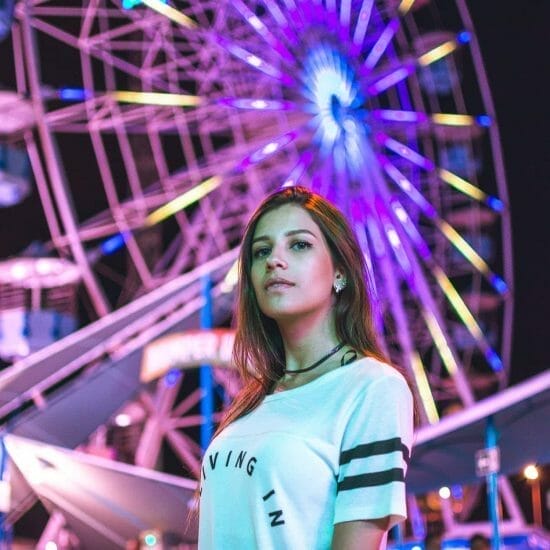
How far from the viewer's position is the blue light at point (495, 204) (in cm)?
1638

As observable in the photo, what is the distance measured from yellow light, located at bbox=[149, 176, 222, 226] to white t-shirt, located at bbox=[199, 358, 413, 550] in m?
12.7

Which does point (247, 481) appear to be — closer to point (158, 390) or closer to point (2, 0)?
point (2, 0)

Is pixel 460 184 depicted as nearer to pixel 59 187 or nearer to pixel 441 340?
pixel 441 340

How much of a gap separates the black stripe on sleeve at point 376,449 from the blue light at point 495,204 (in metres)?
14.9

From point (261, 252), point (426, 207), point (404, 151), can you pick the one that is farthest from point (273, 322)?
point (426, 207)

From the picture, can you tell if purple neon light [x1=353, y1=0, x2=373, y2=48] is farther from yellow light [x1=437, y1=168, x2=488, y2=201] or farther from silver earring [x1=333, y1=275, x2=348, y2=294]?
silver earring [x1=333, y1=275, x2=348, y2=294]

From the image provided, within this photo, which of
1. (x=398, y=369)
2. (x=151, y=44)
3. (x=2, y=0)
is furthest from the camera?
(x=151, y=44)

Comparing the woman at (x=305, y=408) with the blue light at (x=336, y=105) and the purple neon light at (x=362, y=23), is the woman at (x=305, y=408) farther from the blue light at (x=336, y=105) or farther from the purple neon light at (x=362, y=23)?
the purple neon light at (x=362, y=23)

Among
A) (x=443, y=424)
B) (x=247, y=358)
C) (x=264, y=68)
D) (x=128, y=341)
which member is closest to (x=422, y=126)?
(x=264, y=68)

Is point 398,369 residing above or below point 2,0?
below

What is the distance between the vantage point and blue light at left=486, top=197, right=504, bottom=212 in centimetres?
1638

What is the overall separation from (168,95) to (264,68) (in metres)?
1.78

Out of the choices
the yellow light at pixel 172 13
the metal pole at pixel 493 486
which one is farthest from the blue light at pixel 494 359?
the metal pole at pixel 493 486

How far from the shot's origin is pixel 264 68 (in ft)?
45.0
